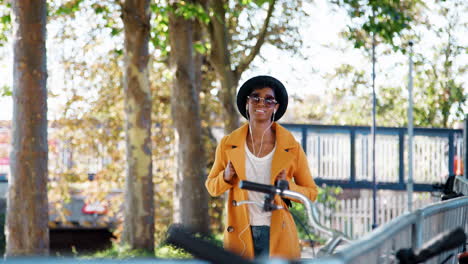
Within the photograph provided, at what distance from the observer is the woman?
5.05 m

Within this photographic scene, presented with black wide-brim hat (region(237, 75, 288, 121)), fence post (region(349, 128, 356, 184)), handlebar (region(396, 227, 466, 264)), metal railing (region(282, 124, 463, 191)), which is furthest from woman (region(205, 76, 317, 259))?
fence post (region(349, 128, 356, 184))

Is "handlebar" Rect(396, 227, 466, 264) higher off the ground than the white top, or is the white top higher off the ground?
the white top

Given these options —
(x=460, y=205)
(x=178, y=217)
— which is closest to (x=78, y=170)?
(x=178, y=217)

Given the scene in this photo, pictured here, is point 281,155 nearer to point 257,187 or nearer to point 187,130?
point 257,187

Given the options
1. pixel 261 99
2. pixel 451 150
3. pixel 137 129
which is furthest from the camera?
pixel 451 150

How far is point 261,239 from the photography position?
507 centimetres

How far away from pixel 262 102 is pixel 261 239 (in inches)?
30.9

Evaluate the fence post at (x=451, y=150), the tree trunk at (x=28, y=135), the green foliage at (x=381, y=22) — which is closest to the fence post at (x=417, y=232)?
the tree trunk at (x=28, y=135)

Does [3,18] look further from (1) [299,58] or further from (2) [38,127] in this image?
(1) [299,58]

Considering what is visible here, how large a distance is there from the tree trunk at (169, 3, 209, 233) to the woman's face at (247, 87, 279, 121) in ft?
46.7

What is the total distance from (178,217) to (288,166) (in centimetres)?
1610

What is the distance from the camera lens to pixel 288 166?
5078mm

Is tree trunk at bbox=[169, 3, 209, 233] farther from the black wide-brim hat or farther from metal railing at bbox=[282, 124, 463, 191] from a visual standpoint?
metal railing at bbox=[282, 124, 463, 191]

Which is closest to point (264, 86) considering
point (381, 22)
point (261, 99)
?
point (261, 99)
